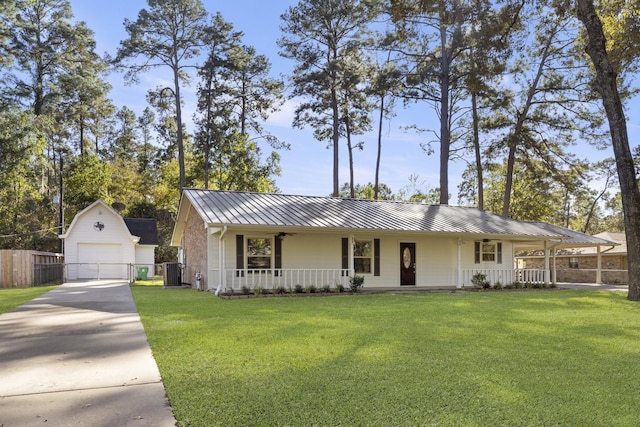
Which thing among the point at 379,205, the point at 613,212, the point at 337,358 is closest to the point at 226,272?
the point at 379,205

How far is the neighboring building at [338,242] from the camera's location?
14898 millimetres

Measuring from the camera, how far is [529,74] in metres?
27.3

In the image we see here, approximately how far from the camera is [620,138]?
1352cm

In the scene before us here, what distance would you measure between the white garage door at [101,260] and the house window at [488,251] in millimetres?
18011

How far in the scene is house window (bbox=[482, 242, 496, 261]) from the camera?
19.3 metres

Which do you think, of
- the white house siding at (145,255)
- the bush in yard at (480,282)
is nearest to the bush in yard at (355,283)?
the bush in yard at (480,282)

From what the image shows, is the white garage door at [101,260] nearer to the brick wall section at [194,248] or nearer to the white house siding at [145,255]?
the white house siding at [145,255]

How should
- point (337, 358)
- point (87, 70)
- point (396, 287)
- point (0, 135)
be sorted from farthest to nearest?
point (87, 70)
point (0, 135)
point (396, 287)
point (337, 358)

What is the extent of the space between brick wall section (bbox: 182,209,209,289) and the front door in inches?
281

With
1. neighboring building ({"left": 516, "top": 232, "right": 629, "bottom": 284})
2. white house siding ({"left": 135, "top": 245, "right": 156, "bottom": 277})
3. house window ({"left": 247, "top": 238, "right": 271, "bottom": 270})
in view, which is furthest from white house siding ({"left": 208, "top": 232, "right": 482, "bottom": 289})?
white house siding ({"left": 135, "top": 245, "right": 156, "bottom": 277})

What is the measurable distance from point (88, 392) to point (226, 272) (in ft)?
34.3

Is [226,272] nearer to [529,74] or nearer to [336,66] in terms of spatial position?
[336,66]

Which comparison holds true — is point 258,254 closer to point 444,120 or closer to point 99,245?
point 99,245

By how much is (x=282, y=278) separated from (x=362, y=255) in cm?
Result: 334
